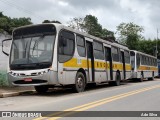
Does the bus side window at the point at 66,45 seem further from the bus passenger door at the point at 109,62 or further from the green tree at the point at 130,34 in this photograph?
the green tree at the point at 130,34

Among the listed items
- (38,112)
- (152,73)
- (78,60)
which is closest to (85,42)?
(78,60)

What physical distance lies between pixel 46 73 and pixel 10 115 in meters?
5.07

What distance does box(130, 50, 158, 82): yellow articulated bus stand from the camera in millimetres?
32188

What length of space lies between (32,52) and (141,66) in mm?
20846

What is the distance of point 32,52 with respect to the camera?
1495cm

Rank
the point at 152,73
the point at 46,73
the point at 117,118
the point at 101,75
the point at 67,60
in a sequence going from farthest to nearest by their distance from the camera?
the point at 152,73
the point at 101,75
the point at 67,60
the point at 46,73
the point at 117,118

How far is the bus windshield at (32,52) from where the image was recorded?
48.0 ft

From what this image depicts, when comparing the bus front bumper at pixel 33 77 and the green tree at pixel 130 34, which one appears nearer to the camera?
the bus front bumper at pixel 33 77

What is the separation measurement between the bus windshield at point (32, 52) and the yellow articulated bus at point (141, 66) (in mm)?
16785

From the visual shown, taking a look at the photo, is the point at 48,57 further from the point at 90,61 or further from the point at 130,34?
the point at 130,34

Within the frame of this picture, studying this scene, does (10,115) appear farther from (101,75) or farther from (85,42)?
(101,75)

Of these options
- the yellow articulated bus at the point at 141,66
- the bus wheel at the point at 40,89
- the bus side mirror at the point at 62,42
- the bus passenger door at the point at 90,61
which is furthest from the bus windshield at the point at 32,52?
the yellow articulated bus at the point at 141,66

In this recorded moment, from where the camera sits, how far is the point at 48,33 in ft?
49.8

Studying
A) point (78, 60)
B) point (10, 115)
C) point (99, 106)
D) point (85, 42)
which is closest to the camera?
point (10, 115)
